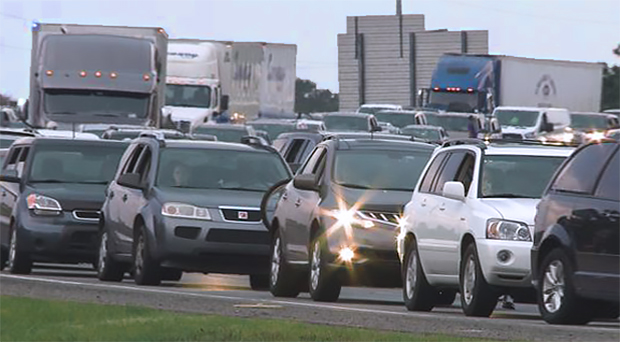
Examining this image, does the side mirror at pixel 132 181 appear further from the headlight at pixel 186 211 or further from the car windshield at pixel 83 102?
the car windshield at pixel 83 102

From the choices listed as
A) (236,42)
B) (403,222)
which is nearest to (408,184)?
(403,222)

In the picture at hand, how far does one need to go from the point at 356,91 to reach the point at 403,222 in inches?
2386

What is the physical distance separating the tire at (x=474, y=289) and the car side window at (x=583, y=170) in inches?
46.1

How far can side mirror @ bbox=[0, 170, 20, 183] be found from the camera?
80.4 feet

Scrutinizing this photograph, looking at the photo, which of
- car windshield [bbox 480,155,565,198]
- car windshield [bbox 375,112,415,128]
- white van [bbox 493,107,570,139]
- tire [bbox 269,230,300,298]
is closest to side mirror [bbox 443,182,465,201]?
car windshield [bbox 480,155,565,198]

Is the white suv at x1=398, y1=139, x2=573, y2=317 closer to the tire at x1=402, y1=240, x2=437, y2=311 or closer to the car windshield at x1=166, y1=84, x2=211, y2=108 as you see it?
the tire at x1=402, y1=240, x2=437, y2=311

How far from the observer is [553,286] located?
15.5 metres

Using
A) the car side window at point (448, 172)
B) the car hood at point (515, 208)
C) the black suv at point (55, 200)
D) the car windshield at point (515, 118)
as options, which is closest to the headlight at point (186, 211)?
the black suv at point (55, 200)

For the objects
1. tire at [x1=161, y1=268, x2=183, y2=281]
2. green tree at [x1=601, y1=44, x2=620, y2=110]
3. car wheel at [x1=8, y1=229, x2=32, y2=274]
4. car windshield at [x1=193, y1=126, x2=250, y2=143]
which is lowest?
green tree at [x1=601, y1=44, x2=620, y2=110]

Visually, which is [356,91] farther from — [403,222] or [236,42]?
[403,222]

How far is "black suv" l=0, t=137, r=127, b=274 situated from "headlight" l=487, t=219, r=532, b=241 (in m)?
8.57

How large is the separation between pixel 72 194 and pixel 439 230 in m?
7.67

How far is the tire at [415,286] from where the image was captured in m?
17.8

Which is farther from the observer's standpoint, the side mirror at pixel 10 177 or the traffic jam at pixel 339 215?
the side mirror at pixel 10 177
